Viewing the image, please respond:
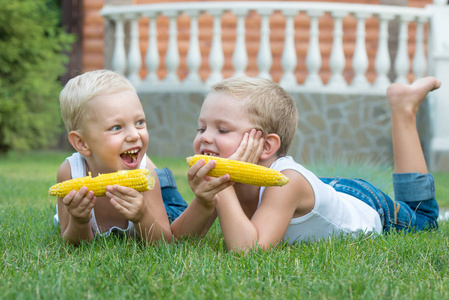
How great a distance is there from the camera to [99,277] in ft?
6.81

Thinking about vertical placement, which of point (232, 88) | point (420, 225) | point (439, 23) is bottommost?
point (420, 225)

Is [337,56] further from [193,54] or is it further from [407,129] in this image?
[407,129]

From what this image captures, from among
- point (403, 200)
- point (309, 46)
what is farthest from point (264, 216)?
point (309, 46)

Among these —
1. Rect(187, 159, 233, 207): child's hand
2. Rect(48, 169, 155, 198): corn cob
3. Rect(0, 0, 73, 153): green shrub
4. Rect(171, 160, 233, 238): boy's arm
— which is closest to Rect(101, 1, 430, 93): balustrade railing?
Rect(0, 0, 73, 153): green shrub

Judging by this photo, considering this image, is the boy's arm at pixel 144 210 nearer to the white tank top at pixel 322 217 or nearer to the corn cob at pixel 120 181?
the corn cob at pixel 120 181

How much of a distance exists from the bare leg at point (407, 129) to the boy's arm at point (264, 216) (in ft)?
4.13

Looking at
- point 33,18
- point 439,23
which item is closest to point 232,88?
point 439,23

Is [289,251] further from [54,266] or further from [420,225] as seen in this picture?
[420,225]

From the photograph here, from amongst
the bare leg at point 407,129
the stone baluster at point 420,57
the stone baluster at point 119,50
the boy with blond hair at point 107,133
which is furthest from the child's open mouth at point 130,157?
the stone baluster at point 420,57

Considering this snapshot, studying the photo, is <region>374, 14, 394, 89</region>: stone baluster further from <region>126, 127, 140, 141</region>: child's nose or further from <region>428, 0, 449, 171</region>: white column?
<region>126, 127, 140, 141</region>: child's nose

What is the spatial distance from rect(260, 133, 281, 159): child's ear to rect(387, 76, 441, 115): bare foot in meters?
1.27

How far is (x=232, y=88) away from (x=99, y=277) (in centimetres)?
121

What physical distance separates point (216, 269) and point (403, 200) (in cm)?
195

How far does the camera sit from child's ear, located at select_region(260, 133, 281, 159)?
2.93 meters
